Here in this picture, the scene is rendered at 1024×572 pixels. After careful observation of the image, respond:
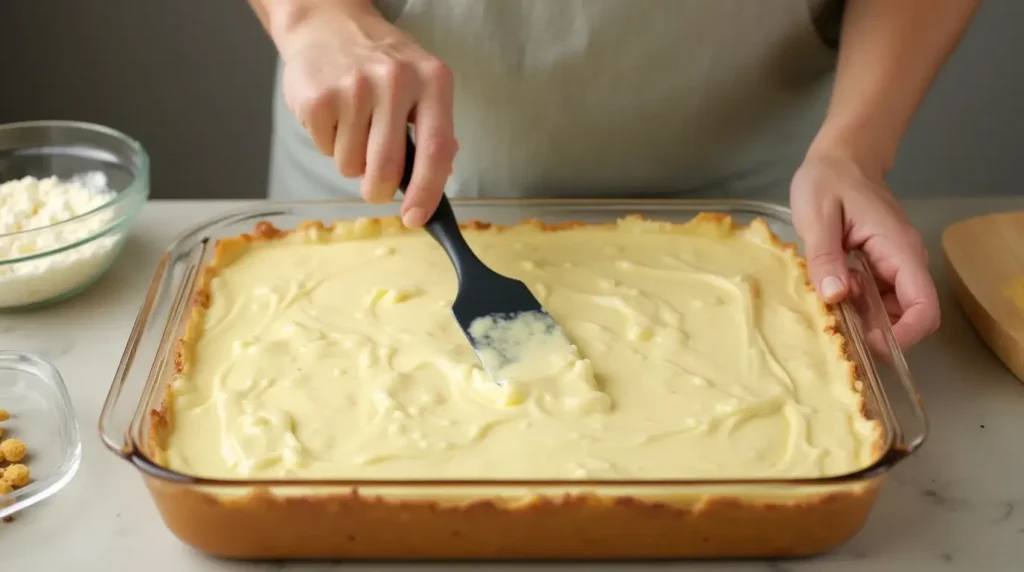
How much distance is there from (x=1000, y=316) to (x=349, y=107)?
2.37ft

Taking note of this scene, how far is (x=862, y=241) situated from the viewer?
1.06 meters

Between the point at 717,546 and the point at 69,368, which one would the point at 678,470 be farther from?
the point at 69,368

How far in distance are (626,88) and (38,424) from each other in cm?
75

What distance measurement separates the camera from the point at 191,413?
890 mm

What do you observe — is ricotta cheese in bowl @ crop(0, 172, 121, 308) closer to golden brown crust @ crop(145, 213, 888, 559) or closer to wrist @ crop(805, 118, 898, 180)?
golden brown crust @ crop(145, 213, 888, 559)

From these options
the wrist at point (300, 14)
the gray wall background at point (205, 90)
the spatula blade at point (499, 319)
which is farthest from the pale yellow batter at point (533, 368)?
the gray wall background at point (205, 90)

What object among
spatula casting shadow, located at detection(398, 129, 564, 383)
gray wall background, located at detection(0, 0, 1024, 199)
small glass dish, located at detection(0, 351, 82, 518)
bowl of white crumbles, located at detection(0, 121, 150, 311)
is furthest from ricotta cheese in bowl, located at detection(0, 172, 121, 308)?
gray wall background, located at detection(0, 0, 1024, 199)

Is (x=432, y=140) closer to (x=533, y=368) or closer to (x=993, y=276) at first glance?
(x=533, y=368)

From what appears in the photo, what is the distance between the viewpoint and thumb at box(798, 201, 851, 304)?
1021 mm

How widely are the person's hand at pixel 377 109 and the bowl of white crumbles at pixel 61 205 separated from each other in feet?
1.12

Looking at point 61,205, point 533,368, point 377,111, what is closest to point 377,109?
point 377,111

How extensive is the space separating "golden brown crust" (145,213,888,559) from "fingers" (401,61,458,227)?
323mm

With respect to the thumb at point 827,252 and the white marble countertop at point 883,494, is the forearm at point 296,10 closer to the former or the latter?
the white marble countertop at point 883,494

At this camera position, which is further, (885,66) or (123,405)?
(885,66)
